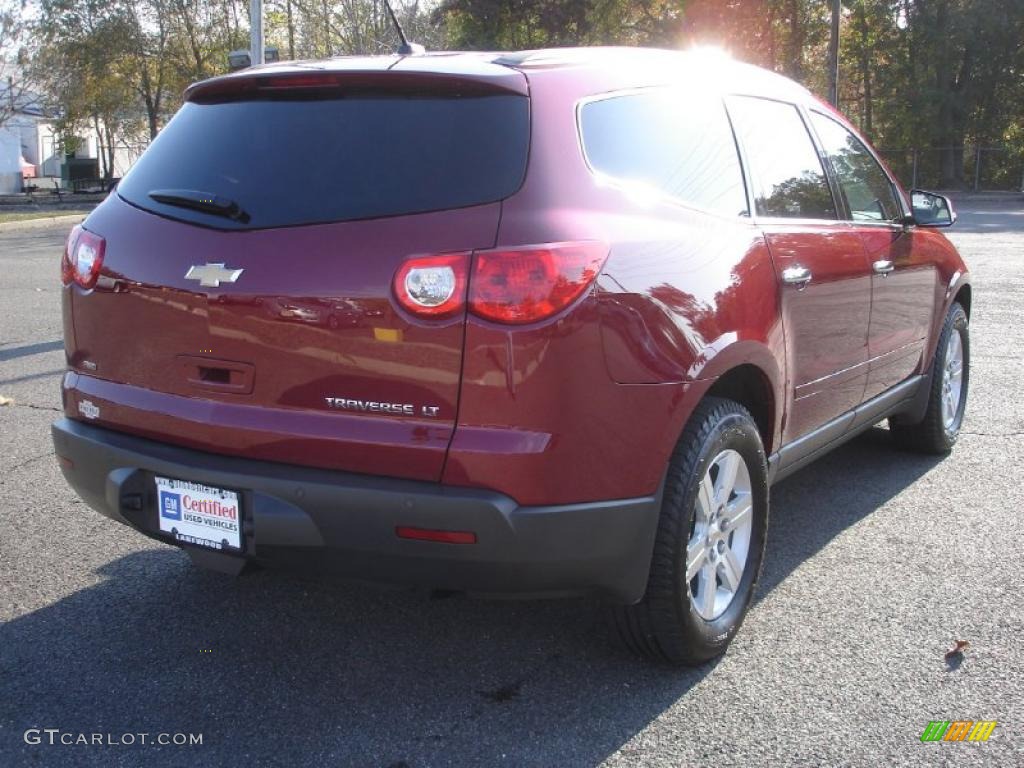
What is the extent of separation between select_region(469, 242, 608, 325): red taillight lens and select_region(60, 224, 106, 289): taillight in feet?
4.19

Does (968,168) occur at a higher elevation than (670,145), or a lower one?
higher

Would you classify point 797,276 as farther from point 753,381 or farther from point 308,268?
point 308,268

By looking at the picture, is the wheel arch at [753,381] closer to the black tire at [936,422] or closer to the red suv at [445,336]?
the red suv at [445,336]

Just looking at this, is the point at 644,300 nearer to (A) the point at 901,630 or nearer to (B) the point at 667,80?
(B) the point at 667,80

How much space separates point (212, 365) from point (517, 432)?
90 centimetres

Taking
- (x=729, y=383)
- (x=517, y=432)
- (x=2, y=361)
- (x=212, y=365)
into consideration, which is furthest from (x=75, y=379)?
(x=2, y=361)

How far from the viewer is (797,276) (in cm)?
369

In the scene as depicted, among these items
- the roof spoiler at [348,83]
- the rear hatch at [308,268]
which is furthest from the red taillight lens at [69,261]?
the roof spoiler at [348,83]

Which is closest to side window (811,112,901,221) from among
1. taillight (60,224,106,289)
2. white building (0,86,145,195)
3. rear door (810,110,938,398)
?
rear door (810,110,938,398)

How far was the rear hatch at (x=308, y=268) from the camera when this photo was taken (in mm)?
2678

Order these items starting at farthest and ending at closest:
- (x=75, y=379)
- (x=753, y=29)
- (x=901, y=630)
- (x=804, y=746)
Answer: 1. (x=753, y=29)
2. (x=901, y=630)
3. (x=75, y=379)
4. (x=804, y=746)

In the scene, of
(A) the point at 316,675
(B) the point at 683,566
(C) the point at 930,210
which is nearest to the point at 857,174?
(C) the point at 930,210

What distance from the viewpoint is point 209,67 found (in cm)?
4016

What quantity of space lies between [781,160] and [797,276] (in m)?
0.58
